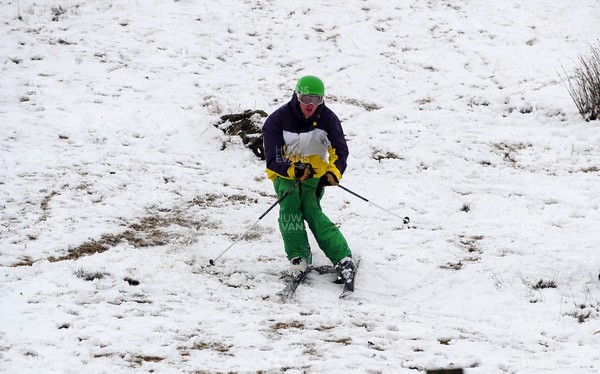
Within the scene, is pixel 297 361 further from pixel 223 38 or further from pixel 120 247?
pixel 223 38

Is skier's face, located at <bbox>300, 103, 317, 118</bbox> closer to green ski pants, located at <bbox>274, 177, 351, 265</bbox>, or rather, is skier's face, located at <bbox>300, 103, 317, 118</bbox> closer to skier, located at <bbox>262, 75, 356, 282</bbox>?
skier, located at <bbox>262, 75, 356, 282</bbox>

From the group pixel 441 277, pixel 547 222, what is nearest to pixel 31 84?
pixel 441 277

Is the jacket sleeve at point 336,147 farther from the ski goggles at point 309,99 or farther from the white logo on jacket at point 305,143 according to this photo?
the ski goggles at point 309,99

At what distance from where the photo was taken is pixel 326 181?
668 centimetres

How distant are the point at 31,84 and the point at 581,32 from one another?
12157 millimetres

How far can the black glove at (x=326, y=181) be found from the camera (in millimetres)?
6617

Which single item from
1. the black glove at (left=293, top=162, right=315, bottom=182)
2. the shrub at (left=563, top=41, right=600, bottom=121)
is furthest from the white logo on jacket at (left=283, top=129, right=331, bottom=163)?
the shrub at (left=563, top=41, right=600, bottom=121)

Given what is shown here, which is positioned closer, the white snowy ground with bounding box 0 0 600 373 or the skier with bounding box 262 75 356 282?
the white snowy ground with bounding box 0 0 600 373

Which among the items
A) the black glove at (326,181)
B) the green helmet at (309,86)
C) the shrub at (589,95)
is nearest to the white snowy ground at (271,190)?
the shrub at (589,95)

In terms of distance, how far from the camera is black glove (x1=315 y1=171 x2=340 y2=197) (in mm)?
6617

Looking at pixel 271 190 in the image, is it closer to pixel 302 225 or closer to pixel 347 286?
pixel 302 225

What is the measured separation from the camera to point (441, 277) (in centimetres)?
664

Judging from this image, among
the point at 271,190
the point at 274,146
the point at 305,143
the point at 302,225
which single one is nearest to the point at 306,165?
the point at 305,143

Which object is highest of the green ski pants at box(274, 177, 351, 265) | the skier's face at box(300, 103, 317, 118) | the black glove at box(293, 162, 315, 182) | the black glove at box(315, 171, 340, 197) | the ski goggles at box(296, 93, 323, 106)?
the ski goggles at box(296, 93, 323, 106)
